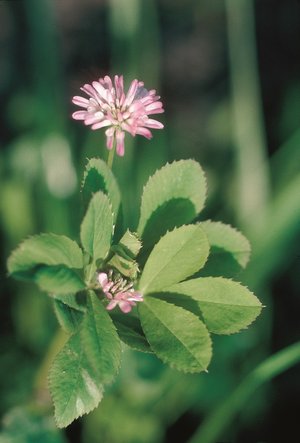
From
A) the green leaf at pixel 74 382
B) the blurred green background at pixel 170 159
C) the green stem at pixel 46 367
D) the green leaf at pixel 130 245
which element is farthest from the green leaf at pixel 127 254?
the blurred green background at pixel 170 159

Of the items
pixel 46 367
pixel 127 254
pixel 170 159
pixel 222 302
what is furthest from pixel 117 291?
pixel 170 159

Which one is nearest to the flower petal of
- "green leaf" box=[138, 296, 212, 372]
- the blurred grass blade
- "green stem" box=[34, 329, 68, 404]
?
"green leaf" box=[138, 296, 212, 372]

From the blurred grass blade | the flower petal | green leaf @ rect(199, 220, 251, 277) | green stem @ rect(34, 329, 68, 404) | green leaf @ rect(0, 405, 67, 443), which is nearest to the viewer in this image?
the flower petal

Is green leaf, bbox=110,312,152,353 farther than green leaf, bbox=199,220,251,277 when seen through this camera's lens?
No

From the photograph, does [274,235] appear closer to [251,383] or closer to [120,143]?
[251,383]

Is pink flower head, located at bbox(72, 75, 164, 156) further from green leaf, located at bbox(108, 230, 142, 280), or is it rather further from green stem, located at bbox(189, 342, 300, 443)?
green stem, located at bbox(189, 342, 300, 443)

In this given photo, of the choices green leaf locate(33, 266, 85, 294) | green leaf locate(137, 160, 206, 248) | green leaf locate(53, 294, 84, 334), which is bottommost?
green leaf locate(53, 294, 84, 334)
